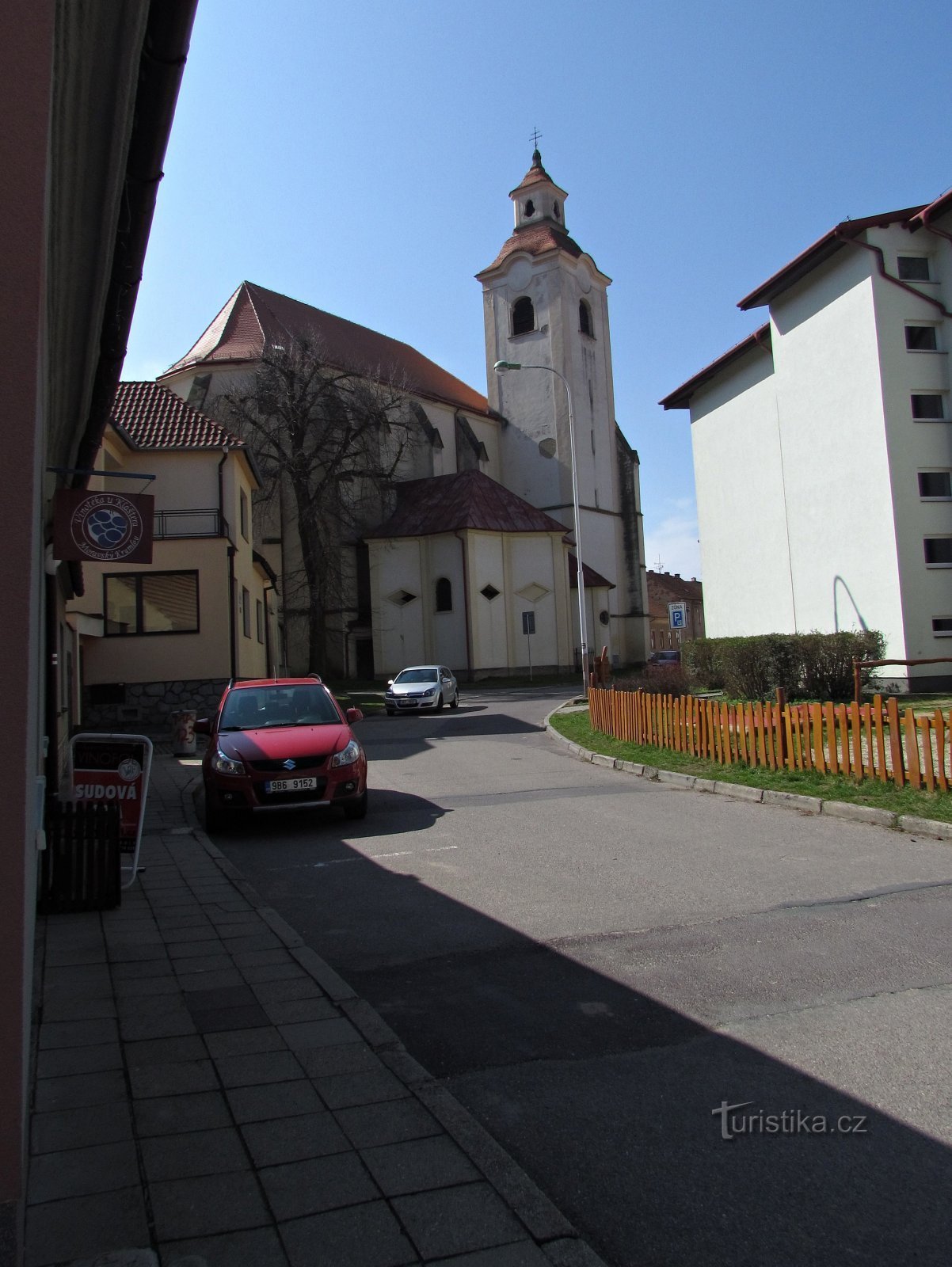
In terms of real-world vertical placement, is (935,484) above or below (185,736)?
above

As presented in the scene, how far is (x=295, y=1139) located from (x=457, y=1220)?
2.48 ft

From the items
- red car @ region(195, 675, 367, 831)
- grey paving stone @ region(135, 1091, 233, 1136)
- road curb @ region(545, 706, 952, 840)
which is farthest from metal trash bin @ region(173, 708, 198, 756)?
grey paving stone @ region(135, 1091, 233, 1136)

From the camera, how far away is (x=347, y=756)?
10680mm

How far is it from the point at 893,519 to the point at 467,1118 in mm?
22466

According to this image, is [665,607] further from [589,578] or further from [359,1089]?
[359,1089]

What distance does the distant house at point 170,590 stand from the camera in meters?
24.4

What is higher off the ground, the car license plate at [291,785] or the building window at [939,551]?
the building window at [939,551]

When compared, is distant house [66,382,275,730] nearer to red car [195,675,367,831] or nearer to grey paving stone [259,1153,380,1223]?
red car [195,675,367,831]

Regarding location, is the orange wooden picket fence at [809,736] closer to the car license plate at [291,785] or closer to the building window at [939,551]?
the car license plate at [291,785]

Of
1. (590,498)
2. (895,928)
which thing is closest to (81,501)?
(895,928)

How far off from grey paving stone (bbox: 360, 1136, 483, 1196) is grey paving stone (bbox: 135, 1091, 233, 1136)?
636mm

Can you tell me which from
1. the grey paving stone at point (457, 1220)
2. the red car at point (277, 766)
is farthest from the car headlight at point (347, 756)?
the grey paving stone at point (457, 1220)

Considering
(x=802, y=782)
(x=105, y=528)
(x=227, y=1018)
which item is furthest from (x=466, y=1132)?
(x=802, y=782)

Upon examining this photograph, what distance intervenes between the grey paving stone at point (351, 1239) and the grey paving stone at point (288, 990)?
2.03 m
